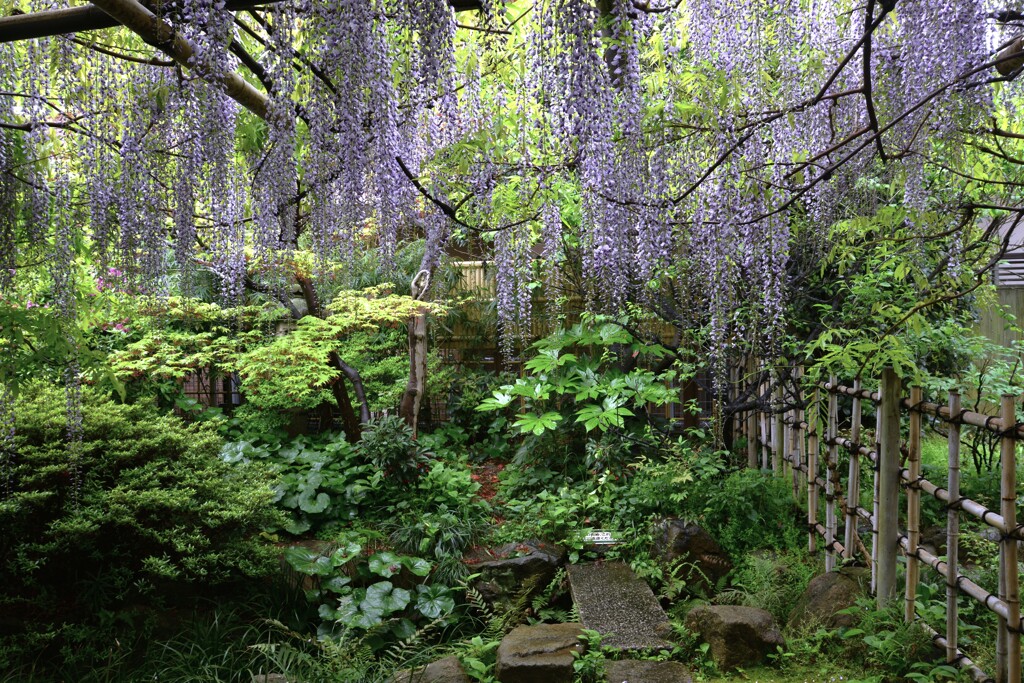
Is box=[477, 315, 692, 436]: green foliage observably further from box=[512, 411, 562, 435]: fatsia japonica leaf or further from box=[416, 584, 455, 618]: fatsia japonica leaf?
box=[416, 584, 455, 618]: fatsia japonica leaf

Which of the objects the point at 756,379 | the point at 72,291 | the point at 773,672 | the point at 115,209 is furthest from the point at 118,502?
the point at 756,379

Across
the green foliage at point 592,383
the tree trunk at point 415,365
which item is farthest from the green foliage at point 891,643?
the tree trunk at point 415,365

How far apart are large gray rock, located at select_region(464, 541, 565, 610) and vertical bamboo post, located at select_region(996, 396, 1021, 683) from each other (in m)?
2.30

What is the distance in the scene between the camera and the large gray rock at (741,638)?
312 centimetres

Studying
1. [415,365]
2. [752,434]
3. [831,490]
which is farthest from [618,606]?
[415,365]

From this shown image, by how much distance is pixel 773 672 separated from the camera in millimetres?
3062

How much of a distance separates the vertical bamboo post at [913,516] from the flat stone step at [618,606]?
96 cm

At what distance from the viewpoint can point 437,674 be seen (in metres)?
3.17

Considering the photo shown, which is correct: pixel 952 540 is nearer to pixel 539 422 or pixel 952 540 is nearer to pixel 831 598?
pixel 831 598

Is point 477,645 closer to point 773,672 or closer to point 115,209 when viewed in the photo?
point 773,672

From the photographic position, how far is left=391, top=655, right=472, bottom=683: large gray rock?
3.11 meters

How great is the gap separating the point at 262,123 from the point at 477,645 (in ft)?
7.97

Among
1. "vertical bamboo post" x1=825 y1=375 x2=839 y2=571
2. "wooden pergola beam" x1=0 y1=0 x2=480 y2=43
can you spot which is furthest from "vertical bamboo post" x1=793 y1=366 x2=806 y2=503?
"wooden pergola beam" x1=0 y1=0 x2=480 y2=43

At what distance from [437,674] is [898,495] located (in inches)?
82.5
